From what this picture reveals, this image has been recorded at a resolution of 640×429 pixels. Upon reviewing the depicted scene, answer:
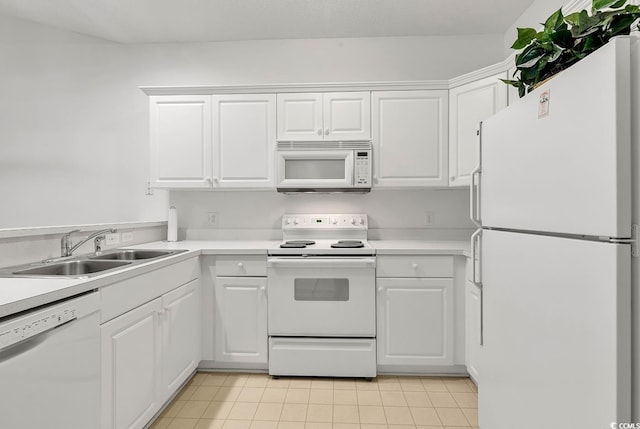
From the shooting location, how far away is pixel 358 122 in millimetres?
2643

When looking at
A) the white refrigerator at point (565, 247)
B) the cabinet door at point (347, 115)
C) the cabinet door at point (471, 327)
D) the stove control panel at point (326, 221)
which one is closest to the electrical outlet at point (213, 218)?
the stove control panel at point (326, 221)

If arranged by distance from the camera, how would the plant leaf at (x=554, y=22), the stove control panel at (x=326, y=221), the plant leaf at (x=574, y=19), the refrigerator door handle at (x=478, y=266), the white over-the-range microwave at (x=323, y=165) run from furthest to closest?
1. the stove control panel at (x=326, y=221)
2. the white over-the-range microwave at (x=323, y=165)
3. the refrigerator door handle at (x=478, y=266)
4. the plant leaf at (x=554, y=22)
5. the plant leaf at (x=574, y=19)

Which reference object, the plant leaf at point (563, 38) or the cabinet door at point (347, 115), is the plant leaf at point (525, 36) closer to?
the plant leaf at point (563, 38)

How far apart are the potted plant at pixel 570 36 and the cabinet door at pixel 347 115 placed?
137 centimetres

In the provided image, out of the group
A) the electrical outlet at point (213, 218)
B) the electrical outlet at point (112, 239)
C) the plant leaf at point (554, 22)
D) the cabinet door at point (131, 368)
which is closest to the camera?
the plant leaf at point (554, 22)

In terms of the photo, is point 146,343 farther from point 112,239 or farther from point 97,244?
point 112,239

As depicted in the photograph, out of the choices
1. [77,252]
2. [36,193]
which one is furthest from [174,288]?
[36,193]

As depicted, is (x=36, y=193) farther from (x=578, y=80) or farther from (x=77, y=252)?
(x=578, y=80)

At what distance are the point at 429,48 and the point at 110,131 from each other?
114 inches

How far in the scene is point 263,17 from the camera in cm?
263

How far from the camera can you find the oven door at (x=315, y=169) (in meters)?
2.60

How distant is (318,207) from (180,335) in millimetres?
1464

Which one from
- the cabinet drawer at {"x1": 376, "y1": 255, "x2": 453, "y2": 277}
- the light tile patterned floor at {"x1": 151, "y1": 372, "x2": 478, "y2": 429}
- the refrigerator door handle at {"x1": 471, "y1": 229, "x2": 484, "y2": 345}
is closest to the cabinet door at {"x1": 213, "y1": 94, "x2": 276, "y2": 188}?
the cabinet drawer at {"x1": 376, "y1": 255, "x2": 453, "y2": 277}

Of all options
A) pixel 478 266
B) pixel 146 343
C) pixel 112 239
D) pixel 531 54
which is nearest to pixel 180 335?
pixel 146 343
